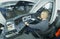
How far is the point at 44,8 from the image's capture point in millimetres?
1953

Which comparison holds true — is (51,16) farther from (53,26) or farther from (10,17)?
(10,17)

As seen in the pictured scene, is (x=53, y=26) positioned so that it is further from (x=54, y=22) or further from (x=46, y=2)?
(x=46, y=2)

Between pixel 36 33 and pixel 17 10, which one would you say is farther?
pixel 17 10

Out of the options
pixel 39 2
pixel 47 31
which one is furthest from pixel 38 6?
pixel 47 31

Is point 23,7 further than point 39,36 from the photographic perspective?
Yes

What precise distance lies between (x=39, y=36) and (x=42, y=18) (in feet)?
0.73

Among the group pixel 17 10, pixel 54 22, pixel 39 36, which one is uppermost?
pixel 17 10

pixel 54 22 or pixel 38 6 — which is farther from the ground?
pixel 38 6

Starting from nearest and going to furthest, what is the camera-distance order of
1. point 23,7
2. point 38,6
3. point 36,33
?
point 36,33 → point 38,6 → point 23,7

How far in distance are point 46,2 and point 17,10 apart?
37 cm

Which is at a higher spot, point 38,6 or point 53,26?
point 38,6

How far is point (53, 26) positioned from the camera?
194 cm

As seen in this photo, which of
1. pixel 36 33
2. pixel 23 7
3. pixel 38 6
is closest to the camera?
pixel 36 33

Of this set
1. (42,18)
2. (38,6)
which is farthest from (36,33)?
→ (38,6)
